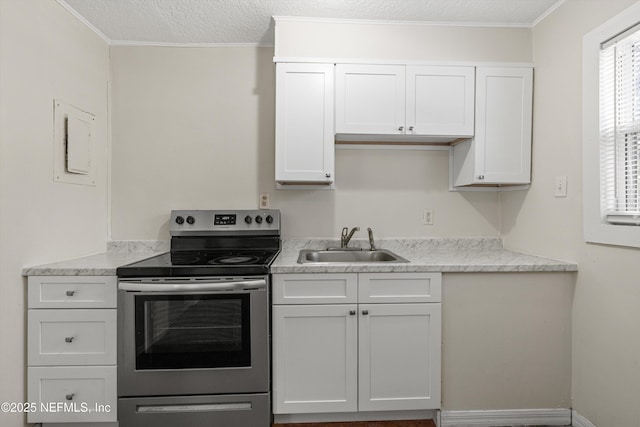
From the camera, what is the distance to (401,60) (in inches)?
84.4

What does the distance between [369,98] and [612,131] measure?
4.14 feet

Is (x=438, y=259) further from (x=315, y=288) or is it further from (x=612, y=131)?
(x=612, y=131)

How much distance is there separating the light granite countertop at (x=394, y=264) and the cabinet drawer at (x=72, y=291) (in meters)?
0.03

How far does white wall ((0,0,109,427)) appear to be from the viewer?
64.5 inches

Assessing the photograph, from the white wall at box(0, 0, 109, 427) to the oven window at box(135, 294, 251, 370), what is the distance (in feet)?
1.94

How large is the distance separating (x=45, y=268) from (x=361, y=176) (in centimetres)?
195

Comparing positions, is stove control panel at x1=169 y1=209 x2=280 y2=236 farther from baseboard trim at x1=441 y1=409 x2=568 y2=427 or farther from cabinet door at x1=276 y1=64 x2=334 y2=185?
baseboard trim at x1=441 y1=409 x2=568 y2=427

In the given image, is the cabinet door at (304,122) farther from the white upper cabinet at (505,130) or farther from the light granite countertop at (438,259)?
the white upper cabinet at (505,130)

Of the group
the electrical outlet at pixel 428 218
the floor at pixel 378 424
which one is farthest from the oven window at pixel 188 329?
the electrical outlet at pixel 428 218

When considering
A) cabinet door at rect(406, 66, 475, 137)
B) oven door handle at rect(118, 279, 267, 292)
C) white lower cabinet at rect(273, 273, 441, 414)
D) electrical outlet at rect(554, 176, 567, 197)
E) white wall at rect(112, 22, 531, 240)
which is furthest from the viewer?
white wall at rect(112, 22, 531, 240)

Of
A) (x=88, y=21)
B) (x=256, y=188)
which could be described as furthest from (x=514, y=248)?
(x=88, y=21)

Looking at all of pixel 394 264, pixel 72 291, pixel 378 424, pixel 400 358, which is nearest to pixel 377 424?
pixel 378 424

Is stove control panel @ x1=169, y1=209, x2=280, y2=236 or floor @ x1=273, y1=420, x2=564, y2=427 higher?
stove control panel @ x1=169, y1=209, x2=280, y2=236

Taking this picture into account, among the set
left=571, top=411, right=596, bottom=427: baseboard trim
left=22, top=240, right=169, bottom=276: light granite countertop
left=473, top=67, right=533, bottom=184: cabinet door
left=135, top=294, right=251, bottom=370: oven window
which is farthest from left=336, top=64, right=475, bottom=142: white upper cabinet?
left=571, top=411, right=596, bottom=427: baseboard trim
